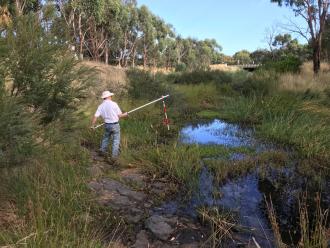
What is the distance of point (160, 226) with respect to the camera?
5.27 meters

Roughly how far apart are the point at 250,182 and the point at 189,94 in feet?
40.0

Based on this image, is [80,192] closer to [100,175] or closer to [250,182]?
[100,175]

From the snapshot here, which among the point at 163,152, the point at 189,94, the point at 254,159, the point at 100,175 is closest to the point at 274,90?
the point at 189,94

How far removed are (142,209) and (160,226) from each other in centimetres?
62

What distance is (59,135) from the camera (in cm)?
593

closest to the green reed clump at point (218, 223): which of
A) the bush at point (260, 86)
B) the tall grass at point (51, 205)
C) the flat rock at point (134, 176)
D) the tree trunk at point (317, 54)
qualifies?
the tall grass at point (51, 205)

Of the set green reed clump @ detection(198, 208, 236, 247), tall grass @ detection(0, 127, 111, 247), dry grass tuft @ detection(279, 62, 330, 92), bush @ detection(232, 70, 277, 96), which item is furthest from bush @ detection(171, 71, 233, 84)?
green reed clump @ detection(198, 208, 236, 247)

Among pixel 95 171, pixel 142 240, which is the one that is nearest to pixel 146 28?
pixel 95 171

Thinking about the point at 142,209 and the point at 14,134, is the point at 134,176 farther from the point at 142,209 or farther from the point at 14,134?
the point at 14,134

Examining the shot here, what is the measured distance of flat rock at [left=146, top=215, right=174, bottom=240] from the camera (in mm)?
5060

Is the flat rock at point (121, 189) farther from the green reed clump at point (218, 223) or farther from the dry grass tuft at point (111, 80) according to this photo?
the dry grass tuft at point (111, 80)

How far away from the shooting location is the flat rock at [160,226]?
5.06 m

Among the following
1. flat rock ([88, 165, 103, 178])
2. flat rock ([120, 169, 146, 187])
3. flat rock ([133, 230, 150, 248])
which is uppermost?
flat rock ([88, 165, 103, 178])

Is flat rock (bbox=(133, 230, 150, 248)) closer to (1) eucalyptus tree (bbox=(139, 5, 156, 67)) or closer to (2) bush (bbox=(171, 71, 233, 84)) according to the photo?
(2) bush (bbox=(171, 71, 233, 84))
